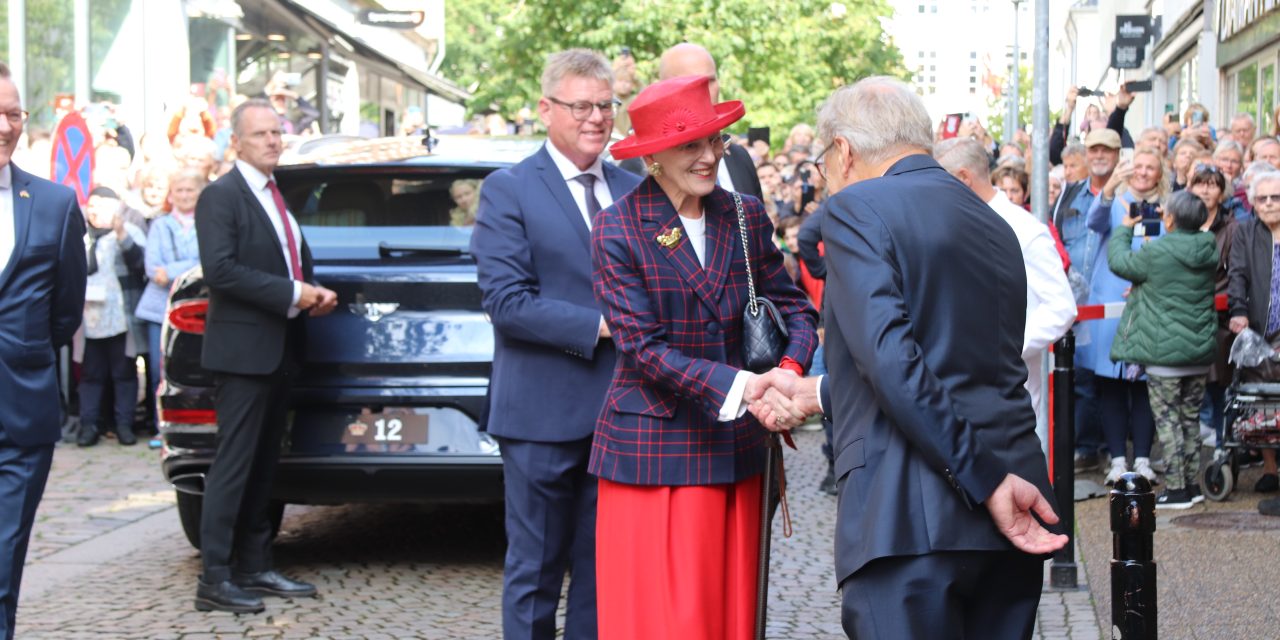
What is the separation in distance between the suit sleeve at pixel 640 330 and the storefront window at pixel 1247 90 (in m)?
19.2

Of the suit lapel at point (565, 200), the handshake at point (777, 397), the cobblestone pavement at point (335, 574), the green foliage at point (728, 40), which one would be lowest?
the cobblestone pavement at point (335, 574)

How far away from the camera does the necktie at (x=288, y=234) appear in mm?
Result: 6973

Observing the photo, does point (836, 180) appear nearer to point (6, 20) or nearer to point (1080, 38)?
point (6, 20)

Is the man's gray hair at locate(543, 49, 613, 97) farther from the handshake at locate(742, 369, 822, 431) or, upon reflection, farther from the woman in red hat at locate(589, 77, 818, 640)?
the handshake at locate(742, 369, 822, 431)

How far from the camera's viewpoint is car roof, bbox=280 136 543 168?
7.48 m

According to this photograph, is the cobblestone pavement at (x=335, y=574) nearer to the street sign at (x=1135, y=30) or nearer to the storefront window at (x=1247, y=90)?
the street sign at (x=1135, y=30)


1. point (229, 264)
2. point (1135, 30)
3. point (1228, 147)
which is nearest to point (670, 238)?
point (229, 264)

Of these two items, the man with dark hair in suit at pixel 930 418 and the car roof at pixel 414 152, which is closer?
the man with dark hair in suit at pixel 930 418

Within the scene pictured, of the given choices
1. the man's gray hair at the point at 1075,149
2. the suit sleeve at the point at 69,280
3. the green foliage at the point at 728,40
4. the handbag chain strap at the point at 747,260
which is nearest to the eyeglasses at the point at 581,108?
the handbag chain strap at the point at 747,260

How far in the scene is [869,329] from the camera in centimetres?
335

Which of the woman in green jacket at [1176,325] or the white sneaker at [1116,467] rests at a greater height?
the woman in green jacket at [1176,325]

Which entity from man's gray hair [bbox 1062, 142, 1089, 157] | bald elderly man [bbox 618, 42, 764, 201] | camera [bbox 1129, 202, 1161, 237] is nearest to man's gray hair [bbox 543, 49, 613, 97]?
bald elderly man [bbox 618, 42, 764, 201]

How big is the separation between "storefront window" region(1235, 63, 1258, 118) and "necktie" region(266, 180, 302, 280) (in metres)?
17.5

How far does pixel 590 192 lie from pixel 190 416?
8.82 ft
